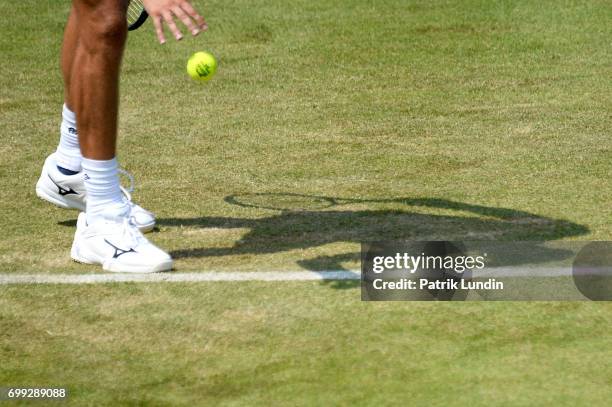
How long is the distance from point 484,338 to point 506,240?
1246 millimetres

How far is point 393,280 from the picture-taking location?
17.6 ft

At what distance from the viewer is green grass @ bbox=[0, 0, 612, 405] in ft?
14.8

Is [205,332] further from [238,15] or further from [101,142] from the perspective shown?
[238,15]

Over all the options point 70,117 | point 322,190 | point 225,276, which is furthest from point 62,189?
point 322,190

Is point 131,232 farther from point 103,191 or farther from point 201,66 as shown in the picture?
point 201,66

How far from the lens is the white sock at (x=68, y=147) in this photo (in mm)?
6324

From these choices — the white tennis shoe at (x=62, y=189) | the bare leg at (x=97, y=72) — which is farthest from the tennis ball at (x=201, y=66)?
the bare leg at (x=97, y=72)

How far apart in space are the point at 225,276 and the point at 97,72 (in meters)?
1.08

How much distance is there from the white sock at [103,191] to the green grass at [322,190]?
0.28 m

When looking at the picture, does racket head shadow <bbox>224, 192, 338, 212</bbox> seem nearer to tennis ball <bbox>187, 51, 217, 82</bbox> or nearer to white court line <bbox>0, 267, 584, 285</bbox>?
tennis ball <bbox>187, 51, 217, 82</bbox>

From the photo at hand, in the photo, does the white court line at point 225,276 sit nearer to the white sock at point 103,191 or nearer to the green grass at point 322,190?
the green grass at point 322,190

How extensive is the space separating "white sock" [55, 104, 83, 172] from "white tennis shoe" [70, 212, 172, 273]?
0.71 meters

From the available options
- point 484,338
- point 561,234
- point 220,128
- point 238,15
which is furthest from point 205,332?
point 238,15

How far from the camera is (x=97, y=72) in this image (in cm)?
557
